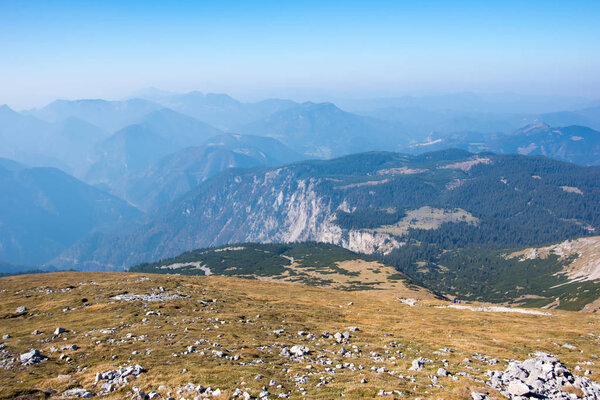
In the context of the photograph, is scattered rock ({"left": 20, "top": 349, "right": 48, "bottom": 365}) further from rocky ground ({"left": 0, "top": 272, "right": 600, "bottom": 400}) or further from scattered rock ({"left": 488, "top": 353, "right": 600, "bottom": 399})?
scattered rock ({"left": 488, "top": 353, "right": 600, "bottom": 399})

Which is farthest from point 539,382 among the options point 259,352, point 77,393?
point 77,393

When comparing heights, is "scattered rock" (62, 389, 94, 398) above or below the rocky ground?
above

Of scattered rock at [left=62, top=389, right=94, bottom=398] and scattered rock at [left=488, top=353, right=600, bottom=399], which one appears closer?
scattered rock at [left=488, top=353, right=600, bottom=399]

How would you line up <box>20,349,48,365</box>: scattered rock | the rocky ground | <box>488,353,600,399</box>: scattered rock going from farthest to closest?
<box>20,349,48,365</box>: scattered rock, the rocky ground, <box>488,353,600,399</box>: scattered rock

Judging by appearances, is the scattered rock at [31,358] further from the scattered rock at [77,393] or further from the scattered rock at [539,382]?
the scattered rock at [539,382]

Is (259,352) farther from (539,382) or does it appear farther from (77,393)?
(539,382)

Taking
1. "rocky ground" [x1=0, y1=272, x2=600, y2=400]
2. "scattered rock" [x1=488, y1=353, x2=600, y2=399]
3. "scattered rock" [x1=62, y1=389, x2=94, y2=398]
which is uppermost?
"scattered rock" [x1=488, y1=353, x2=600, y2=399]

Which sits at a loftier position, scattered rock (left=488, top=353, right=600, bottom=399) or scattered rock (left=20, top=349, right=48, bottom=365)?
scattered rock (left=488, top=353, right=600, bottom=399)

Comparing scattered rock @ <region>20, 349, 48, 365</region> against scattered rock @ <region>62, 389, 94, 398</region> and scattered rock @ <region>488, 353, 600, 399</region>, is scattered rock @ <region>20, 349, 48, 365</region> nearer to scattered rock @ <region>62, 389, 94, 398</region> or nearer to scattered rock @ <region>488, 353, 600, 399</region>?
scattered rock @ <region>62, 389, 94, 398</region>

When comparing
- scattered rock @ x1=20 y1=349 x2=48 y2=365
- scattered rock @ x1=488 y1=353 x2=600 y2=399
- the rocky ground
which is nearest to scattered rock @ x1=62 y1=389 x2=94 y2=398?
the rocky ground

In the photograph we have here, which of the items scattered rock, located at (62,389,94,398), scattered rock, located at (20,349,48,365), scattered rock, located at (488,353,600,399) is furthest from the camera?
scattered rock, located at (20,349,48,365)

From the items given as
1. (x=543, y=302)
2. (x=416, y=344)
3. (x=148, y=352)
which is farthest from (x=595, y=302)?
(x=148, y=352)
